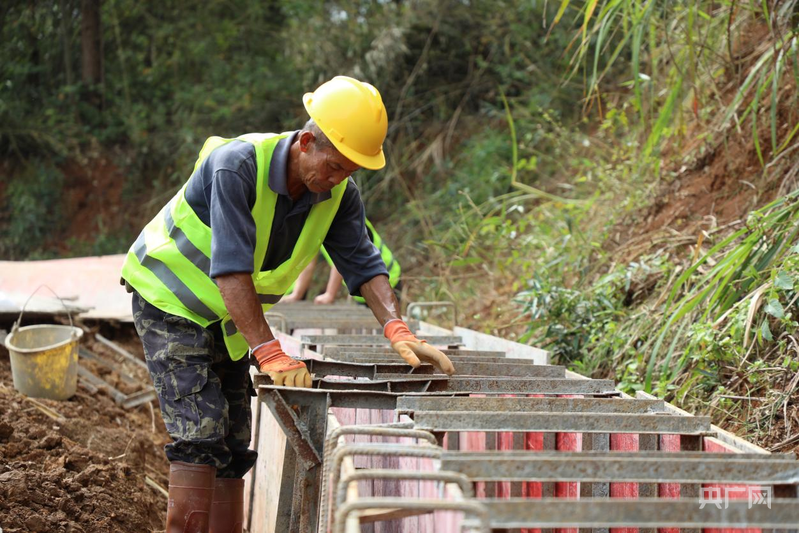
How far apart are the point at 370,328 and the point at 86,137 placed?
38.6 feet

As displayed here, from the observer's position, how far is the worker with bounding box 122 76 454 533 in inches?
114

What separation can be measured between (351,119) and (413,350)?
986 mm

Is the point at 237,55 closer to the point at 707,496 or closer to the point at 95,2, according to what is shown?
the point at 95,2

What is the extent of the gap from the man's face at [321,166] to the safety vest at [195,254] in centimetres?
14

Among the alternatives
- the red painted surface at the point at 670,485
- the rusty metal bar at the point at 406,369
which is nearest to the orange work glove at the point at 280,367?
the rusty metal bar at the point at 406,369

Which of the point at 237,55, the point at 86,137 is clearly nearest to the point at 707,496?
the point at 237,55

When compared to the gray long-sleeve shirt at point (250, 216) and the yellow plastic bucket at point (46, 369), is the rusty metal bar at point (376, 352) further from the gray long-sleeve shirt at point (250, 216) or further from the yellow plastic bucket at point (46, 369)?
the yellow plastic bucket at point (46, 369)

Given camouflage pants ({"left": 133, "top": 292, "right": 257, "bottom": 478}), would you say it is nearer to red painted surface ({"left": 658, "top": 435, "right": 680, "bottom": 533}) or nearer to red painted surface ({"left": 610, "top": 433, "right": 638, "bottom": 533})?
red painted surface ({"left": 610, "top": 433, "right": 638, "bottom": 533})

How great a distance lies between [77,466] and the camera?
13.5ft

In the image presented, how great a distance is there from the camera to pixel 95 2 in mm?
15055

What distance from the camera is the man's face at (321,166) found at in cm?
295

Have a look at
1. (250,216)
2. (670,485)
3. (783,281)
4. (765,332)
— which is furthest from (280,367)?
(783,281)

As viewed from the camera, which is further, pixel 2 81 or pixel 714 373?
pixel 2 81

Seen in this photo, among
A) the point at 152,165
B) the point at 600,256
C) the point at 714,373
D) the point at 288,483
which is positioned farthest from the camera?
the point at 152,165
